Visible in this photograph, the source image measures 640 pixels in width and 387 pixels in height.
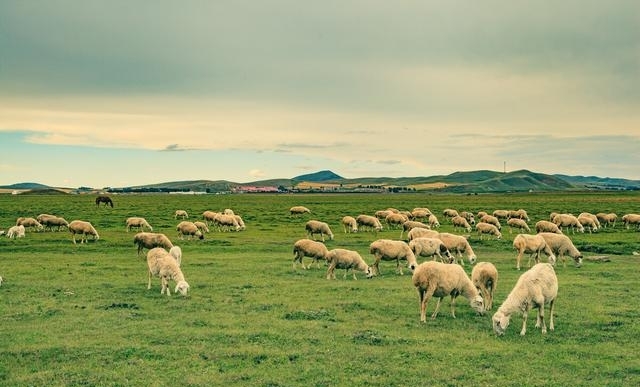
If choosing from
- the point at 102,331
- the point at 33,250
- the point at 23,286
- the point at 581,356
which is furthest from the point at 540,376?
the point at 33,250

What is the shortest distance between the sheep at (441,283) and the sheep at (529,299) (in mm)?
1862

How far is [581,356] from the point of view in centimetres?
1257

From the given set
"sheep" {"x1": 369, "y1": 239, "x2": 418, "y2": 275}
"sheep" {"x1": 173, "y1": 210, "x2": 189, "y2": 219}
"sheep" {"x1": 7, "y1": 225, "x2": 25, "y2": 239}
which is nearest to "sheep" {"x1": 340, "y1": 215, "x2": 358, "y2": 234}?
"sheep" {"x1": 173, "y1": 210, "x2": 189, "y2": 219}

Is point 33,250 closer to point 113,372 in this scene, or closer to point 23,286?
point 23,286

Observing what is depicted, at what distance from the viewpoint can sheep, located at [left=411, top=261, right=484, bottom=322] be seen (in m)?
16.1

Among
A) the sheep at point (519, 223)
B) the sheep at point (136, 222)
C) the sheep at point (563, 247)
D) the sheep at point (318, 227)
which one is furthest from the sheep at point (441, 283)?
the sheep at point (136, 222)

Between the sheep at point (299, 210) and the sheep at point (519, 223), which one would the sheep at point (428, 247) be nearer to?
the sheep at point (519, 223)

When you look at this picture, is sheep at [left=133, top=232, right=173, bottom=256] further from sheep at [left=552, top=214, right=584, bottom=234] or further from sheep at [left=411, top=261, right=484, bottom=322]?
sheep at [left=552, top=214, right=584, bottom=234]

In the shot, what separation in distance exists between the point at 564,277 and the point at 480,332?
1133cm

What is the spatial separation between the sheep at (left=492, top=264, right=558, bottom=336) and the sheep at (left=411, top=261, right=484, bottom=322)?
186 cm

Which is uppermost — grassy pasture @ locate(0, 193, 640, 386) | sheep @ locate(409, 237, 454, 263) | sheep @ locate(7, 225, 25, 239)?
sheep @ locate(409, 237, 454, 263)

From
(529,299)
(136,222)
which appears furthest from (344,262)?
(136,222)

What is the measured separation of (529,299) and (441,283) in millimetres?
2543

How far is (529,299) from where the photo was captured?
14648 mm
